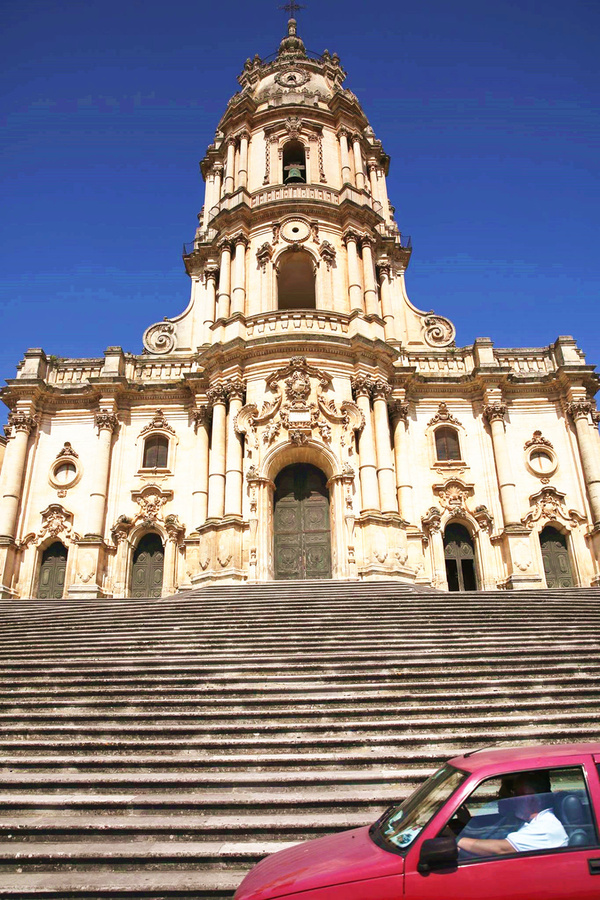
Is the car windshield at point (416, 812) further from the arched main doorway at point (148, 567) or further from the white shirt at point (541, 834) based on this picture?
the arched main doorway at point (148, 567)

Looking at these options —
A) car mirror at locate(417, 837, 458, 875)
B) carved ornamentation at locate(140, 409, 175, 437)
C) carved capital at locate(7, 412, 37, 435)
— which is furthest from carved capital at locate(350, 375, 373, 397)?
car mirror at locate(417, 837, 458, 875)

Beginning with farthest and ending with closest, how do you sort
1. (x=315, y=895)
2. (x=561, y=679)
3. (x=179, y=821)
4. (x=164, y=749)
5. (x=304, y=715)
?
1. (x=561, y=679)
2. (x=304, y=715)
3. (x=164, y=749)
4. (x=179, y=821)
5. (x=315, y=895)

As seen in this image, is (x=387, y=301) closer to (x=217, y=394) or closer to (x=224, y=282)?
(x=224, y=282)

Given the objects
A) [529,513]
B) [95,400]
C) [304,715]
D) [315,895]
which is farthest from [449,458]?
[315,895]

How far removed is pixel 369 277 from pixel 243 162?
28.2ft

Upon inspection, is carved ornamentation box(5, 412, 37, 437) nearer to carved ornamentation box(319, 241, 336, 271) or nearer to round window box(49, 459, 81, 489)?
round window box(49, 459, 81, 489)

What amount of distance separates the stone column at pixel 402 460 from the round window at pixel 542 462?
15.8 feet

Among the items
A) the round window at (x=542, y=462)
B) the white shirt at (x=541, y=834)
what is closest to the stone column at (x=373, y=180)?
the round window at (x=542, y=462)

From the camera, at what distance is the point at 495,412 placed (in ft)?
80.7

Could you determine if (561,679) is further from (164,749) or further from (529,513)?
(529,513)

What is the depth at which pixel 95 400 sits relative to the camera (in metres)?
25.6

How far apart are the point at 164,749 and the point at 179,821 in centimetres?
178

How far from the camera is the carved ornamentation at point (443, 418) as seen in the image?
2505 cm

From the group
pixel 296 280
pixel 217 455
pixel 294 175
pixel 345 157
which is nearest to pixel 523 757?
pixel 217 455
